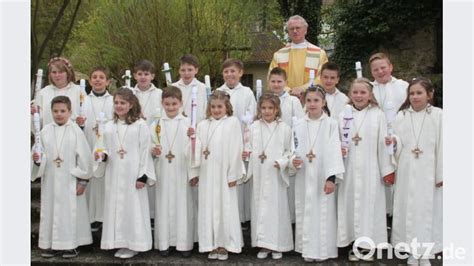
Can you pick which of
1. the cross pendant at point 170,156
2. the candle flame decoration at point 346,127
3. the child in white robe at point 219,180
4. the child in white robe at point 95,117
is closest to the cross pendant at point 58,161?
the child in white robe at point 95,117

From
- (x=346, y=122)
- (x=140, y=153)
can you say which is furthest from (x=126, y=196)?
(x=346, y=122)

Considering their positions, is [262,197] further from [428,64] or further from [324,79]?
[428,64]

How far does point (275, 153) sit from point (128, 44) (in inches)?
463

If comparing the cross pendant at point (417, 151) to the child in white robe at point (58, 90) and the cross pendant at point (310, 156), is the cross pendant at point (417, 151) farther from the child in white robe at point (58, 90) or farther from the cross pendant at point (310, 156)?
the child in white robe at point (58, 90)

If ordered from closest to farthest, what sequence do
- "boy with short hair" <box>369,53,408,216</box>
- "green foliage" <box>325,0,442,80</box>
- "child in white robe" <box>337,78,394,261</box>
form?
"child in white robe" <box>337,78,394,261</box> → "boy with short hair" <box>369,53,408,216</box> → "green foliage" <box>325,0,442,80</box>

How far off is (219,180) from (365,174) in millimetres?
Result: 1574

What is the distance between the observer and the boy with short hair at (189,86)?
22.6 ft

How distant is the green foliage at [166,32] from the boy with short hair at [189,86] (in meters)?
9.53

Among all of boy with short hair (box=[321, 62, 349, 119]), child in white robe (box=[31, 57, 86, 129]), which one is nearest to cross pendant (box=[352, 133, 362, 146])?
boy with short hair (box=[321, 62, 349, 119])

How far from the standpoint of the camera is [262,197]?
5.98 metres

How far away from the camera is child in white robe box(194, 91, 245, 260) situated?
591 cm

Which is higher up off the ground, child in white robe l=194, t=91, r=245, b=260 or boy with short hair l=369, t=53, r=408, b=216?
boy with short hair l=369, t=53, r=408, b=216

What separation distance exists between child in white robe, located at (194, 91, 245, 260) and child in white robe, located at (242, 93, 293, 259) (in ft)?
0.65

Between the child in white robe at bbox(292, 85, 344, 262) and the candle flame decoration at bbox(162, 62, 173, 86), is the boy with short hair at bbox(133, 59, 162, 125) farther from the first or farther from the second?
the child in white robe at bbox(292, 85, 344, 262)
